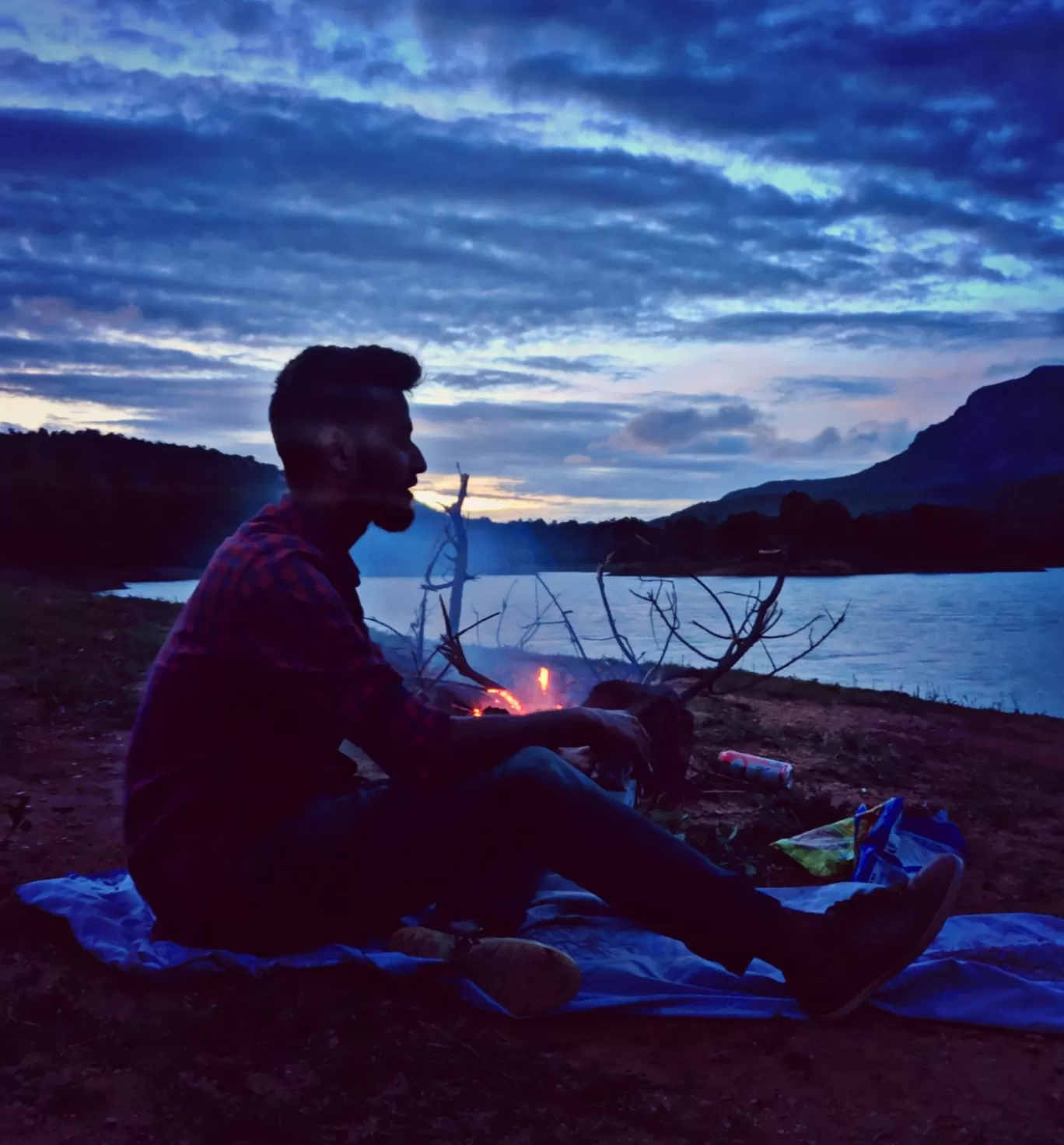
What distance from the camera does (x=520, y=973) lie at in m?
2.92

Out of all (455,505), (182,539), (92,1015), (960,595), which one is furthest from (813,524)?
(960,595)

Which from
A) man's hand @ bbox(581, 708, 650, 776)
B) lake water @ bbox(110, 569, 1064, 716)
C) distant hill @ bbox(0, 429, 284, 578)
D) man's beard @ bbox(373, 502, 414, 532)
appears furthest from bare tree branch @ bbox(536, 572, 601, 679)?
distant hill @ bbox(0, 429, 284, 578)

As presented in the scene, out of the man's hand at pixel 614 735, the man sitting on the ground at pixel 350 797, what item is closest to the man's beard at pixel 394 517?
the man sitting on the ground at pixel 350 797

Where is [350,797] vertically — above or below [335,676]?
below

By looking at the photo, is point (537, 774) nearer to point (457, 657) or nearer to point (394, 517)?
point (394, 517)

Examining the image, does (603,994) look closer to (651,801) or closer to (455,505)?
(651,801)

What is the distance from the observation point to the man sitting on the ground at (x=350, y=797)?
2695mm

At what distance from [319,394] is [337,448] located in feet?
0.59

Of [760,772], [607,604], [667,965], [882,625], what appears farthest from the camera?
[882,625]

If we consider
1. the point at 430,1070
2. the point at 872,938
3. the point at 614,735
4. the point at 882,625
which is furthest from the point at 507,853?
the point at 882,625

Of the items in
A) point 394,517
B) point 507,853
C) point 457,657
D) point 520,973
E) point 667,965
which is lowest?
point 667,965

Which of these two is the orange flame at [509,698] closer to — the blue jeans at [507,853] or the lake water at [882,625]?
the lake water at [882,625]

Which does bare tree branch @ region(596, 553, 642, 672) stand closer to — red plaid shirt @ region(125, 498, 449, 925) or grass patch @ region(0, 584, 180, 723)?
red plaid shirt @ region(125, 498, 449, 925)

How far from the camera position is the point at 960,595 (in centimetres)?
2775
